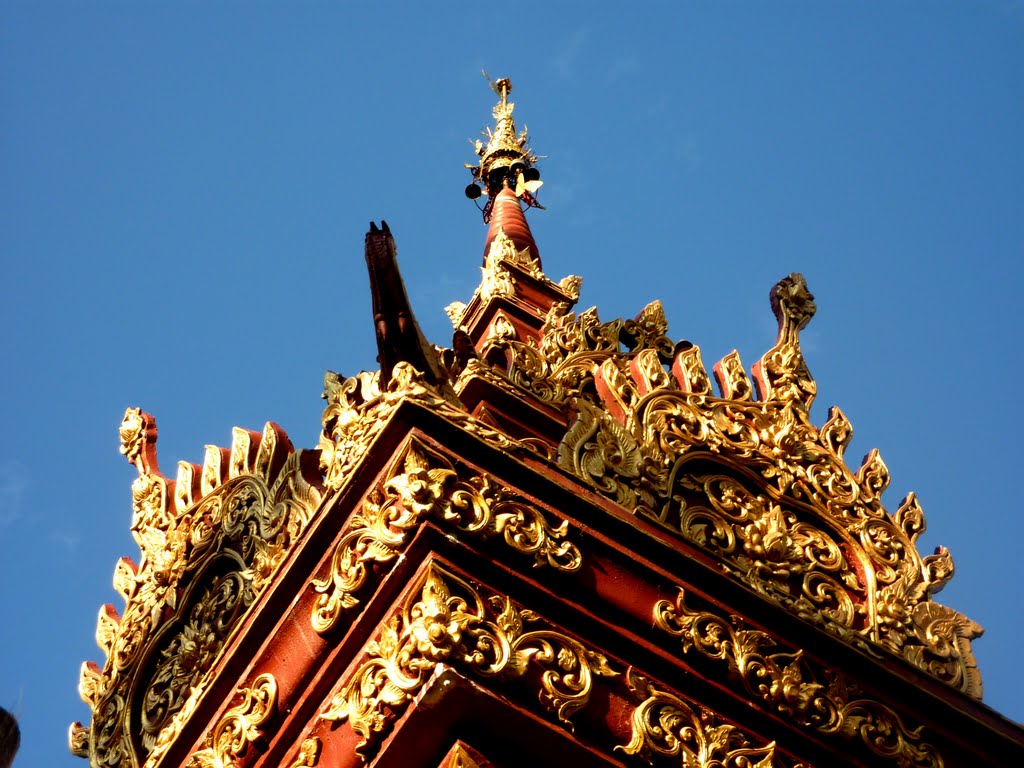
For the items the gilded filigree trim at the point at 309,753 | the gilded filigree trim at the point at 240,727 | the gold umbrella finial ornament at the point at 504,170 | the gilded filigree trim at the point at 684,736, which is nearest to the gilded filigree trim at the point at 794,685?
the gilded filigree trim at the point at 684,736

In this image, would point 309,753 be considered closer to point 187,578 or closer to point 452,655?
point 452,655

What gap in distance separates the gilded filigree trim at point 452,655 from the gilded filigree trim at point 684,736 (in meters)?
0.33

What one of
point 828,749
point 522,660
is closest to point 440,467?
point 522,660

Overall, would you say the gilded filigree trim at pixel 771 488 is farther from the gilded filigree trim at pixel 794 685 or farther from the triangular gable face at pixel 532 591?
the gilded filigree trim at pixel 794 685

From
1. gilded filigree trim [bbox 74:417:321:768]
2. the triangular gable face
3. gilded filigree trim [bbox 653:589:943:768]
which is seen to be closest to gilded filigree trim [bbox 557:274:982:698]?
the triangular gable face

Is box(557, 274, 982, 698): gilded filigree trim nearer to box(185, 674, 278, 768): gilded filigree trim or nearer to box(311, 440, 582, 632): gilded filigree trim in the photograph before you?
box(311, 440, 582, 632): gilded filigree trim

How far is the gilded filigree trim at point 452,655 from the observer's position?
43.9ft

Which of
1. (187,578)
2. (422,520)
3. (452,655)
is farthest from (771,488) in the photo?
(452,655)

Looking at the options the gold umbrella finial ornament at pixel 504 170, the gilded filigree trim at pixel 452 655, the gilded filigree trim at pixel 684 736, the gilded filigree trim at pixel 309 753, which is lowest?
the gilded filigree trim at pixel 309 753

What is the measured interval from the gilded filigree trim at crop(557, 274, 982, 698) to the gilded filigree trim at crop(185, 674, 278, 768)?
8.97 ft

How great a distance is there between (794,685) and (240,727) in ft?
12.1

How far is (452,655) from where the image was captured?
13359 mm

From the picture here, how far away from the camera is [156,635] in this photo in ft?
58.9

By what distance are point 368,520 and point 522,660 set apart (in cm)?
150
